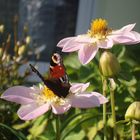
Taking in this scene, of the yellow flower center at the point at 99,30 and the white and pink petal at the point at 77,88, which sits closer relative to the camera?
the white and pink petal at the point at 77,88

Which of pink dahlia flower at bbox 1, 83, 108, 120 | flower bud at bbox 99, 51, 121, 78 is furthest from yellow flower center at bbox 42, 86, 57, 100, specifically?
flower bud at bbox 99, 51, 121, 78

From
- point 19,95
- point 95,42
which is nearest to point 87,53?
point 95,42

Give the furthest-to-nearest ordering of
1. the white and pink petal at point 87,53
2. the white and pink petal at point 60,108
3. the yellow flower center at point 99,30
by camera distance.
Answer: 1. the yellow flower center at point 99,30
2. the white and pink petal at point 87,53
3. the white and pink petal at point 60,108

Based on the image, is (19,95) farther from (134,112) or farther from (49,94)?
(134,112)

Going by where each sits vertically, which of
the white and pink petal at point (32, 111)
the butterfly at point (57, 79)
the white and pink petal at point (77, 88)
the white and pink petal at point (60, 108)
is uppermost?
the butterfly at point (57, 79)

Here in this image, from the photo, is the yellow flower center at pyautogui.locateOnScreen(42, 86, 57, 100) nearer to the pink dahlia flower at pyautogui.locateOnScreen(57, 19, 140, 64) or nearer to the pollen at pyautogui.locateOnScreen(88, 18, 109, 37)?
the pink dahlia flower at pyautogui.locateOnScreen(57, 19, 140, 64)

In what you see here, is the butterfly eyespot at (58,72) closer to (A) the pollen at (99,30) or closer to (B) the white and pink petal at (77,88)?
(B) the white and pink petal at (77,88)

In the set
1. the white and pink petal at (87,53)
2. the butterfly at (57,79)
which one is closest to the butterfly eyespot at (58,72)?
the butterfly at (57,79)
